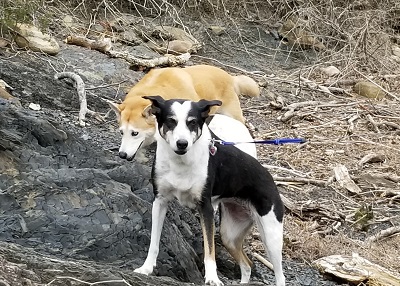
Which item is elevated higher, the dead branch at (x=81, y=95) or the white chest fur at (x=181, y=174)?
the white chest fur at (x=181, y=174)

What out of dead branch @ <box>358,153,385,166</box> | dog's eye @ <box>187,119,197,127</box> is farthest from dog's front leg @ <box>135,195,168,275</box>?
dead branch @ <box>358,153,385,166</box>

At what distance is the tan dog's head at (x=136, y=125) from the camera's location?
750 centimetres

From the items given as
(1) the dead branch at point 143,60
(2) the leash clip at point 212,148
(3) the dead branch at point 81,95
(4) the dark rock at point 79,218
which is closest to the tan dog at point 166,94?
(3) the dead branch at point 81,95

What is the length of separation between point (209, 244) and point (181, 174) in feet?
1.55

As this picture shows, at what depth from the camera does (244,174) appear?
5379 mm

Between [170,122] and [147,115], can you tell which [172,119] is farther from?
[147,115]

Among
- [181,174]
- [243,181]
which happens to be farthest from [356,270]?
[181,174]

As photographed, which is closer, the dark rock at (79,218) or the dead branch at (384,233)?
the dark rock at (79,218)

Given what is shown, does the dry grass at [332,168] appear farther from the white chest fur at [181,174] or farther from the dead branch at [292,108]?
the white chest fur at [181,174]

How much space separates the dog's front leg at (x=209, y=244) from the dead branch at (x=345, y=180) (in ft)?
13.9

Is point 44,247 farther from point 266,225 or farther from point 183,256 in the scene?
point 266,225

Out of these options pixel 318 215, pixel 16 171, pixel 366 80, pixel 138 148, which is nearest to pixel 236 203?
pixel 16 171

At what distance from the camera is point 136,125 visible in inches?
299

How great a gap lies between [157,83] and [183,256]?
3.24 meters
